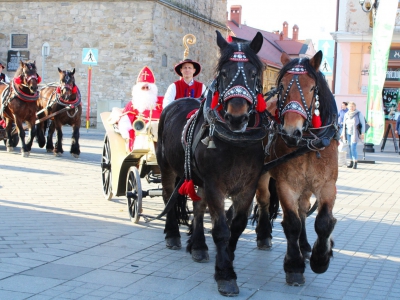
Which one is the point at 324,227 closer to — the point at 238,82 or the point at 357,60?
the point at 238,82

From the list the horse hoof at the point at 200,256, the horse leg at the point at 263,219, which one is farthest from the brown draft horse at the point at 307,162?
the horse leg at the point at 263,219

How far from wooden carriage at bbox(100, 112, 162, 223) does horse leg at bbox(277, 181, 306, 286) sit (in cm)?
264

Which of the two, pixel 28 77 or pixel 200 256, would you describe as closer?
pixel 200 256

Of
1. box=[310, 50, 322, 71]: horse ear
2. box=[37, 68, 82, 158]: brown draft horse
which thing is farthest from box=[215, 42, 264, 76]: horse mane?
box=[37, 68, 82, 158]: brown draft horse

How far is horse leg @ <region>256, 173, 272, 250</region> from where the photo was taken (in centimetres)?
693

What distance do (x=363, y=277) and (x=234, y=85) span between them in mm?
2171

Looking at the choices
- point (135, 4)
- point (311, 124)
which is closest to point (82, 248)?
point (311, 124)

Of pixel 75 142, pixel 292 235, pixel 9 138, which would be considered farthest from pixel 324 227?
pixel 9 138

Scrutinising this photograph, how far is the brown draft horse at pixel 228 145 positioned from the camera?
5156mm

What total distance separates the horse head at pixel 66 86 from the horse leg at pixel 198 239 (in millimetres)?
9097

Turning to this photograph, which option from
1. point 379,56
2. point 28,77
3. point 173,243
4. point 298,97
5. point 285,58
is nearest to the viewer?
point 298,97

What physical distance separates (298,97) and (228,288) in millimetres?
1634

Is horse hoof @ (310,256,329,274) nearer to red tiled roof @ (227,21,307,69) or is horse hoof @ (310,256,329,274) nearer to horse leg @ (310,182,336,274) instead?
horse leg @ (310,182,336,274)

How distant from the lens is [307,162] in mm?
5570
